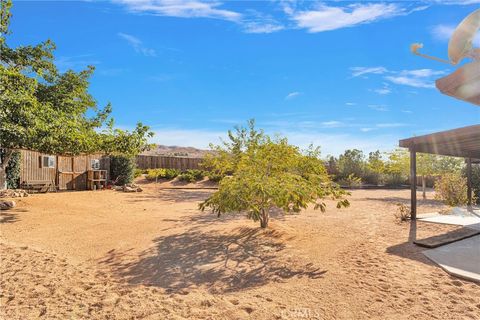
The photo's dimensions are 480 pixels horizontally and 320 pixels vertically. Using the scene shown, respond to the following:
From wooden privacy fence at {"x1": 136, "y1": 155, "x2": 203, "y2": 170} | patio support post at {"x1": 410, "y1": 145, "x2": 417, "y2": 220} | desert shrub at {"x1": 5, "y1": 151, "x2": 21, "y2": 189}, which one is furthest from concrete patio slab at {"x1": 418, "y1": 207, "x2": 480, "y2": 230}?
wooden privacy fence at {"x1": 136, "y1": 155, "x2": 203, "y2": 170}

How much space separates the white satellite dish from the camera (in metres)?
2.30

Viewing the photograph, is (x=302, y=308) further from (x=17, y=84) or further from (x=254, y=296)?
(x=17, y=84)

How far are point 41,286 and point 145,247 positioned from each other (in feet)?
6.41

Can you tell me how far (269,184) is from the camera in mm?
6027

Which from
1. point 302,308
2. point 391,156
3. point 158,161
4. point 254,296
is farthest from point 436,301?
point 158,161

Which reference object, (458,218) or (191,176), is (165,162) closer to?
(191,176)

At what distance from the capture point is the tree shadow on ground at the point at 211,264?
4570 millimetres

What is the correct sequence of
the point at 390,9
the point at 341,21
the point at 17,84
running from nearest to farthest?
the point at 390,9 < the point at 341,21 < the point at 17,84

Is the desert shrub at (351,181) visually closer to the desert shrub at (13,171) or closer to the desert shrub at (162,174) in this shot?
the desert shrub at (162,174)

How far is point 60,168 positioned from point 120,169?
3569 mm

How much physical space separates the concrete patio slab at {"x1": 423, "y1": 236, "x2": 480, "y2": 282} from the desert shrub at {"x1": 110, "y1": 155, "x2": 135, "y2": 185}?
17.2 m

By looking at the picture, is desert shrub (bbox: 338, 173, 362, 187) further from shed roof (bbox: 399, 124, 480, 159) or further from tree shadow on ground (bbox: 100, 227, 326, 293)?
tree shadow on ground (bbox: 100, 227, 326, 293)

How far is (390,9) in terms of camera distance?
17.3ft

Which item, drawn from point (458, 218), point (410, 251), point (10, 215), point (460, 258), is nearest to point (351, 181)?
point (458, 218)
